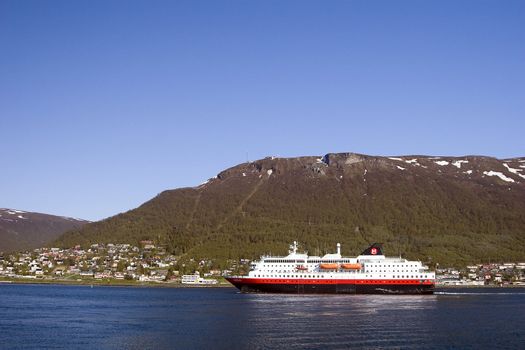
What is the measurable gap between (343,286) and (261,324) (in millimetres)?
52193

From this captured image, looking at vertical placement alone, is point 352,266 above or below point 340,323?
above

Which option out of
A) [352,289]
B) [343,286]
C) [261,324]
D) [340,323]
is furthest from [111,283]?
[340,323]

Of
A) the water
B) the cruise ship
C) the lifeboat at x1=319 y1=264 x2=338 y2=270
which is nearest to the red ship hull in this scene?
the cruise ship

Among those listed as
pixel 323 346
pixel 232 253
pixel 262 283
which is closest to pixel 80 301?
pixel 262 283

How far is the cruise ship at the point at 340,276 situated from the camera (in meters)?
118

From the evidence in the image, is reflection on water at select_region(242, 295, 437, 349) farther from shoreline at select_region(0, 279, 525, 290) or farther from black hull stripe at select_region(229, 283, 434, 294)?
shoreline at select_region(0, 279, 525, 290)

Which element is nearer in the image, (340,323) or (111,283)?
(340,323)

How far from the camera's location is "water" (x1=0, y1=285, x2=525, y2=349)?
5588 cm

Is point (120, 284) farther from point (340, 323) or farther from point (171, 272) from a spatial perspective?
point (340, 323)

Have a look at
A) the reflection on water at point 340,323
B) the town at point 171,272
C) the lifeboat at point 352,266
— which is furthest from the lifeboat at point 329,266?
the town at point 171,272

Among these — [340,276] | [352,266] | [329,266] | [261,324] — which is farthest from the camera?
[329,266]

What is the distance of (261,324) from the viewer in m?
67.6

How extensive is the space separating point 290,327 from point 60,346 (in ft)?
68.7

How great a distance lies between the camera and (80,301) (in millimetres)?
101000
